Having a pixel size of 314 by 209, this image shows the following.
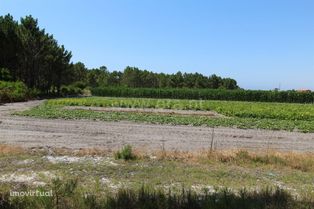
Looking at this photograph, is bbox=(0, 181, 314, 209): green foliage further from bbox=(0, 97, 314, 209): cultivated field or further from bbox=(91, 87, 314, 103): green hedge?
bbox=(91, 87, 314, 103): green hedge

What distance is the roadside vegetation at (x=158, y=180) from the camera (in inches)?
193

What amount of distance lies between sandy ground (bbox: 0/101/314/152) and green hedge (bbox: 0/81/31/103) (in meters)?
18.6

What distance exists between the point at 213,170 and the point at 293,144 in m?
8.92

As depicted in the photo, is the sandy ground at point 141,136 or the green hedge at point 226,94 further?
the green hedge at point 226,94

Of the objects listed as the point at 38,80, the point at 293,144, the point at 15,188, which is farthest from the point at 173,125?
the point at 38,80

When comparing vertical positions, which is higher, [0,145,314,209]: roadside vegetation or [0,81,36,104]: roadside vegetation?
[0,81,36,104]: roadside vegetation

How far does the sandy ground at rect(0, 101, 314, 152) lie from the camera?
1462cm

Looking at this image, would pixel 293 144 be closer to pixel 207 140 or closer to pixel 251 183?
pixel 207 140

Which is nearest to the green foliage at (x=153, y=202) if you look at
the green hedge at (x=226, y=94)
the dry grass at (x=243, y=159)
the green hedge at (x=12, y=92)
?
the dry grass at (x=243, y=159)

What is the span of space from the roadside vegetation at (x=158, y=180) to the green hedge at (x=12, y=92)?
1219 inches

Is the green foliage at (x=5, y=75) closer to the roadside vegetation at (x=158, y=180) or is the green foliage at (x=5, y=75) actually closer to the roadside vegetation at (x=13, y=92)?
the roadside vegetation at (x=13, y=92)

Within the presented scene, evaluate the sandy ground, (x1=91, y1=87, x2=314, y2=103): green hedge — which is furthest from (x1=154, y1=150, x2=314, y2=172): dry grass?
(x1=91, y1=87, x2=314, y2=103): green hedge

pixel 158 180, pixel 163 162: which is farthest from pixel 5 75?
pixel 158 180

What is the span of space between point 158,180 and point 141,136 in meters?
9.83
